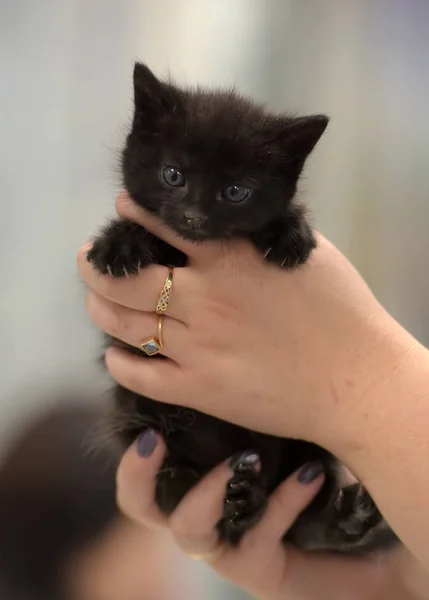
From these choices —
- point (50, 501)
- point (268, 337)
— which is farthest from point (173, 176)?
point (50, 501)

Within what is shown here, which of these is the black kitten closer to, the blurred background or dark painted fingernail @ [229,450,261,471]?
dark painted fingernail @ [229,450,261,471]

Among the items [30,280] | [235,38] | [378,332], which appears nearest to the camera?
[378,332]

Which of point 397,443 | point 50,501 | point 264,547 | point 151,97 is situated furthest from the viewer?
point 50,501

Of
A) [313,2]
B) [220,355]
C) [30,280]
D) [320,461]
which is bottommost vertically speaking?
[30,280]

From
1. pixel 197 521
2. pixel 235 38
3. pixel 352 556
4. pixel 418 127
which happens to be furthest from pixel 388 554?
pixel 235 38

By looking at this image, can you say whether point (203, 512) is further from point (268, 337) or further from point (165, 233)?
point (165, 233)

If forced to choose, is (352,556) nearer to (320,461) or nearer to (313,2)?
(320,461)

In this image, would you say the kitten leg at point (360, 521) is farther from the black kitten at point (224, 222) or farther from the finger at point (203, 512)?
the finger at point (203, 512)
